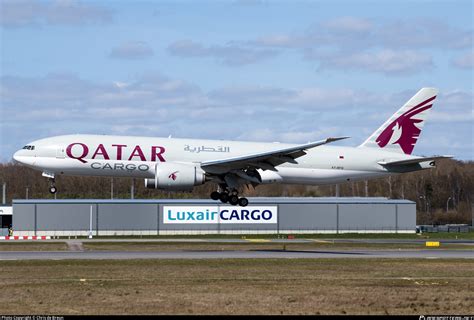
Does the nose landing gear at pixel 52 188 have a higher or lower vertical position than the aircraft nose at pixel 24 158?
lower

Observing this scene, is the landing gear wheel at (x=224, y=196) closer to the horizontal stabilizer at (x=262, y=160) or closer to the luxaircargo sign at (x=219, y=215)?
the horizontal stabilizer at (x=262, y=160)

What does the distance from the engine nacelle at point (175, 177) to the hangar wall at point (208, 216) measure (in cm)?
3727

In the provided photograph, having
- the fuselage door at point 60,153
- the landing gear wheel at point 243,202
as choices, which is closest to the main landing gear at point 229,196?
the landing gear wheel at point 243,202

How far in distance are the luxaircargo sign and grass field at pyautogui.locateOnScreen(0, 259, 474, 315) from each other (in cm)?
4462

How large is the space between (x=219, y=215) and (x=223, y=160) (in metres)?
39.6

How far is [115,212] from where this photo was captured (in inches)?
3322

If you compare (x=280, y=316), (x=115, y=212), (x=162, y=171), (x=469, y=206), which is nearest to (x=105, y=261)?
(x=162, y=171)

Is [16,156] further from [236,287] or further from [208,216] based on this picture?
[208,216]

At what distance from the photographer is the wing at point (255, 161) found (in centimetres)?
4678

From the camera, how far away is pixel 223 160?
47625mm

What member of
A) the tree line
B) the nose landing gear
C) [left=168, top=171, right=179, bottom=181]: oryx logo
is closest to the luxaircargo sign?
the tree line

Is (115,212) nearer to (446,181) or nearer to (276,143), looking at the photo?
(276,143)

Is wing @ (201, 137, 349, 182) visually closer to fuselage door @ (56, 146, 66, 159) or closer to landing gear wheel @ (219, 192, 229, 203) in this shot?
landing gear wheel @ (219, 192, 229, 203)

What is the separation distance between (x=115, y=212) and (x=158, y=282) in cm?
5389
